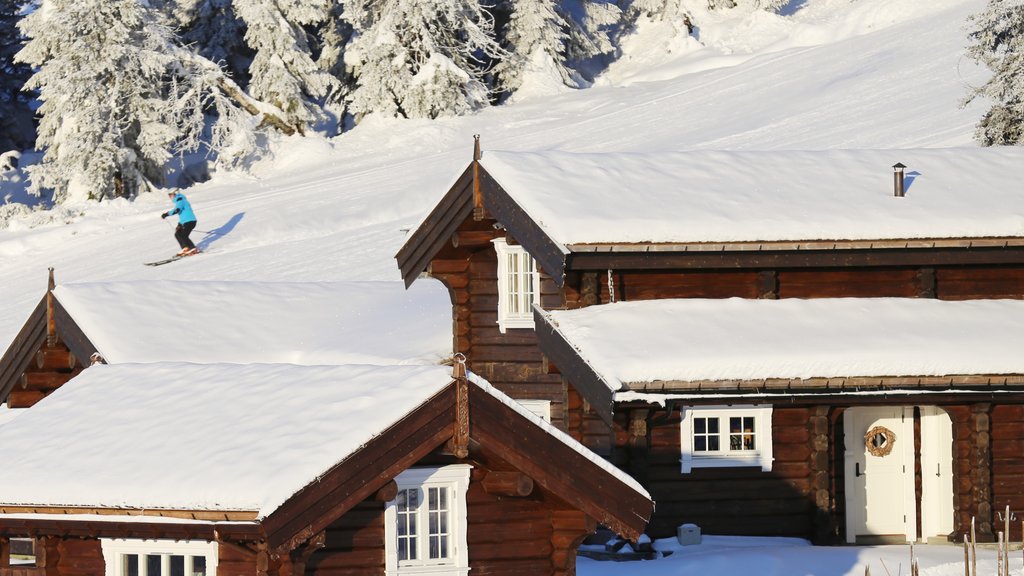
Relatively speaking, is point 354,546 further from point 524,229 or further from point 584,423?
point 524,229

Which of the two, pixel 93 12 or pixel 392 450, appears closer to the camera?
pixel 392 450

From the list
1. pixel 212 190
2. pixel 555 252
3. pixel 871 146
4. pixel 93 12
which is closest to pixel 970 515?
pixel 555 252

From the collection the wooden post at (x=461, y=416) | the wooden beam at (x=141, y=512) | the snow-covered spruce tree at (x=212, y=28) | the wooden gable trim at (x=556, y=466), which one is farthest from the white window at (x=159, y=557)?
the snow-covered spruce tree at (x=212, y=28)

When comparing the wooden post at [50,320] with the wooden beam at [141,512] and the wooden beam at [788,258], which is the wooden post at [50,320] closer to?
the wooden beam at [788,258]

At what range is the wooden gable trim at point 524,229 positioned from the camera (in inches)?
758

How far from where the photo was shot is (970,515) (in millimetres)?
19469

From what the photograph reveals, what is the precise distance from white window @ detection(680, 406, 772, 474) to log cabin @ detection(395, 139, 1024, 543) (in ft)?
0.08

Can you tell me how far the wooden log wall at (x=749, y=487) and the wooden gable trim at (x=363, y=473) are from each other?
26.7ft

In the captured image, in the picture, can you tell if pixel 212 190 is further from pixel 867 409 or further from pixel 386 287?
pixel 867 409

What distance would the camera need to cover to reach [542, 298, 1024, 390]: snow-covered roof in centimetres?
1828

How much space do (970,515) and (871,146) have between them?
788 inches

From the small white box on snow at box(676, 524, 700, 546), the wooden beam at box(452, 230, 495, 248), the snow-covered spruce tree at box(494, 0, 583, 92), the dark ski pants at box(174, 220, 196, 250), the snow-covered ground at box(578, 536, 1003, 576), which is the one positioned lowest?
the snow-covered ground at box(578, 536, 1003, 576)

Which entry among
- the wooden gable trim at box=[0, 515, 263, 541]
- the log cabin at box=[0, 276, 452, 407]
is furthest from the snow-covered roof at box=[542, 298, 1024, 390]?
the wooden gable trim at box=[0, 515, 263, 541]

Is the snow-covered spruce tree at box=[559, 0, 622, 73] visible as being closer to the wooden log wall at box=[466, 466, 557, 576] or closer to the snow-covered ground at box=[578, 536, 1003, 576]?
the snow-covered ground at box=[578, 536, 1003, 576]
